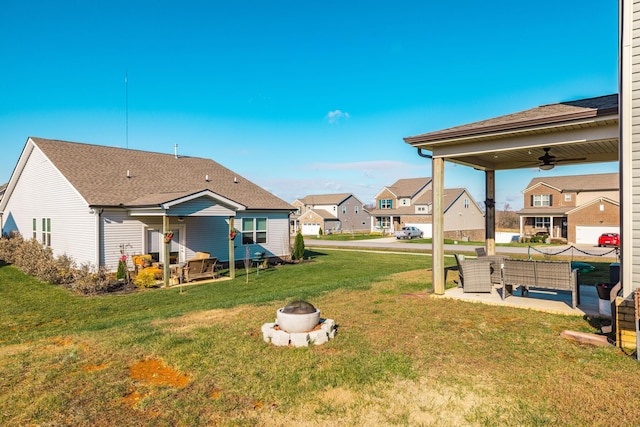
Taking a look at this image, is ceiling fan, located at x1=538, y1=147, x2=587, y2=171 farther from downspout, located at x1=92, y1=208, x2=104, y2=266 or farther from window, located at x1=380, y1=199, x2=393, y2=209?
window, located at x1=380, y1=199, x2=393, y2=209

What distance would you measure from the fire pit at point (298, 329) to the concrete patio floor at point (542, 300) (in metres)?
4.19

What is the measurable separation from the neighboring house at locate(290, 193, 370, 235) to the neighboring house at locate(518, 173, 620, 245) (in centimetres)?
2278

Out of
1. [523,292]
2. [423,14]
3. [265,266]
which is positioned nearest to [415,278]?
[523,292]

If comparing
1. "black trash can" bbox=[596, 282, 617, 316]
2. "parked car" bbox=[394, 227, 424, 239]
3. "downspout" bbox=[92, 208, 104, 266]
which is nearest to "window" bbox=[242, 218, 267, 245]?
"downspout" bbox=[92, 208, 104, 266]

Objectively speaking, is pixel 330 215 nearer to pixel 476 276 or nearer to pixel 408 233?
pixel 408 233

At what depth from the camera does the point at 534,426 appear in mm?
3445

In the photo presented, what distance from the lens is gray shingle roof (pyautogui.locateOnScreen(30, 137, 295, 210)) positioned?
613 inches

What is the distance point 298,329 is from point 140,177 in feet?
50.3

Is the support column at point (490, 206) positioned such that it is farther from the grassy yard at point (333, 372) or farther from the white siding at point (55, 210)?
the white siding at point (55, 210)

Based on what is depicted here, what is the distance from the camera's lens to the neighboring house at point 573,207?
34.8 meters

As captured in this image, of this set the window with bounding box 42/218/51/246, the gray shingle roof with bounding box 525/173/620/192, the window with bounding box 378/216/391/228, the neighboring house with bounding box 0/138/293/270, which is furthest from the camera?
the window with bounding box 378/216/391/228

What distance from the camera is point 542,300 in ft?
27.7

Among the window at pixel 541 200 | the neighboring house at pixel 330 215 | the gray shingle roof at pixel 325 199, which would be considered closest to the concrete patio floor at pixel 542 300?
the window at pixel 541 200

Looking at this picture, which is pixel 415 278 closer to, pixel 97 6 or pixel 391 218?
pixel 97 6
